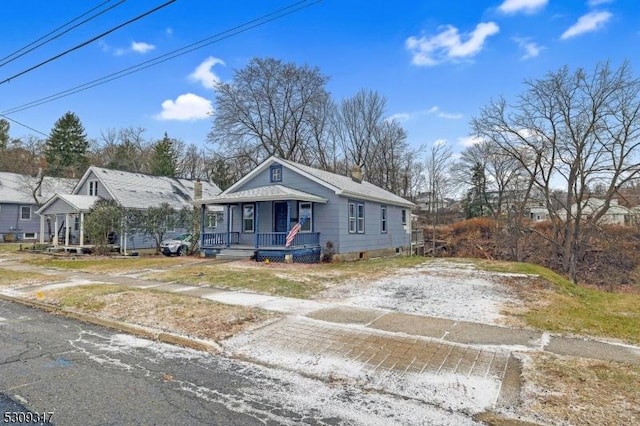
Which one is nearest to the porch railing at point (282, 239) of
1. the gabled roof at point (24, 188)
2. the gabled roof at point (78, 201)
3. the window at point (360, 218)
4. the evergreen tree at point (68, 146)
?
the window at point (360, 218)

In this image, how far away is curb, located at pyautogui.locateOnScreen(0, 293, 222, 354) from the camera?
5.51 metres

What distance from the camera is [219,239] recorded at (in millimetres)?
20188

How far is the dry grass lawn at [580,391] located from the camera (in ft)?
11.0

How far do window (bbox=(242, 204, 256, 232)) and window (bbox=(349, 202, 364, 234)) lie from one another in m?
5.00

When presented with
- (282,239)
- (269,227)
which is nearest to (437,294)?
(282,239)

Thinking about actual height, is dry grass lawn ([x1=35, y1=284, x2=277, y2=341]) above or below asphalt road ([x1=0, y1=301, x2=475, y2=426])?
above

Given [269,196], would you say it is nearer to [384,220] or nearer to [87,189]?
[384,220]

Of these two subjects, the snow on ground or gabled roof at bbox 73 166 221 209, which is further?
gabled roof at bbox 73 166 221 209

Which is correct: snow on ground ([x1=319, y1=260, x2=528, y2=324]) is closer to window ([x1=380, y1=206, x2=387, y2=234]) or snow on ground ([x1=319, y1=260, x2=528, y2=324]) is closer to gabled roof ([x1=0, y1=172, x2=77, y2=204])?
window ([x1=380, y1=206, x2=387, y2=234])

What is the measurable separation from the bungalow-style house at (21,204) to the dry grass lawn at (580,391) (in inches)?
1457

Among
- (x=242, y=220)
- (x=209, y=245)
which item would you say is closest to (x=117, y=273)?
(x=209, y=245)

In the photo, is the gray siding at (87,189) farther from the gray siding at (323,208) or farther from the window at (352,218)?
the window at (352,218)

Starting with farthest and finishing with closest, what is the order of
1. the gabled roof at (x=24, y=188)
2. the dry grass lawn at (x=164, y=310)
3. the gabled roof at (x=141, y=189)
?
1. the gabled roof at (x=24, y=188)
2. the gabled roof at (x=141, y=189)
3. the dry grass lawn at (x=164, y=310)

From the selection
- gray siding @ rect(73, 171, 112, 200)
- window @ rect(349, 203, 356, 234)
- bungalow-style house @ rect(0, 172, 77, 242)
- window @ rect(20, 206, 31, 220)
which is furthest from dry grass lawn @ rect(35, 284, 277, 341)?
window @ rect(20, 206, 31, 220)
